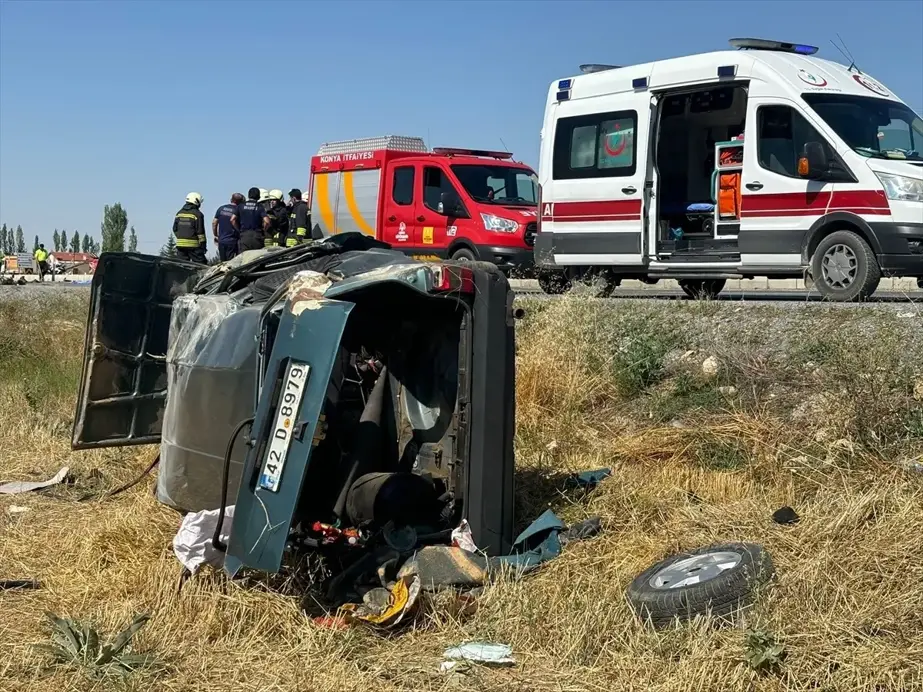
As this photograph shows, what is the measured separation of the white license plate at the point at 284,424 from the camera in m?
4.53

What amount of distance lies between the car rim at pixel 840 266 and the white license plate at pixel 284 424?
6.83 meters

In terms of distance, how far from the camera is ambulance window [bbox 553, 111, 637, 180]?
1173 cm

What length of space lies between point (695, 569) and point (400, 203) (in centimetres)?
1208

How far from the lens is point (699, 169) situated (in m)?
13.2

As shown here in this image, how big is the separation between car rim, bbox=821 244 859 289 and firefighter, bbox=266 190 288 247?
9.87 meters

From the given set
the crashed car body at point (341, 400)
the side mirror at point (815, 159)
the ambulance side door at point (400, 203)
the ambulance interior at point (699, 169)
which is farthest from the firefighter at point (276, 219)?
the crashed car body at point (341, 400)

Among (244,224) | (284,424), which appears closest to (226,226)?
(244,224)

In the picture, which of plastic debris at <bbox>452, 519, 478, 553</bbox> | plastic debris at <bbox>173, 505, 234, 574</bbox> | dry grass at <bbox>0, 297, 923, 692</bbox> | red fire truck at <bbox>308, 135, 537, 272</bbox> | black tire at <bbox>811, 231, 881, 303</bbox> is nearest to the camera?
dry grass at <bbox>0, 297, 923, 692</bbox>

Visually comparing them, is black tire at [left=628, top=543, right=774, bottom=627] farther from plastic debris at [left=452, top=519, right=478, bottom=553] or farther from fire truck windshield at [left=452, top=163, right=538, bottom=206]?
fire truck windshield at [left=452, top=163, right=538, bottom=206]

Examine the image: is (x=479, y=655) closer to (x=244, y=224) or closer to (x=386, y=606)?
(x=386, y=606)

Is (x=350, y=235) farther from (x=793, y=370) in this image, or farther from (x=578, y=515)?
(x=793, y=370)

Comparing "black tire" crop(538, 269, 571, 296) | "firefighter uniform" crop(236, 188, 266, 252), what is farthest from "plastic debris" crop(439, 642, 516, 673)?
"firefighter uniform" crop(236, 188, 266, 252)

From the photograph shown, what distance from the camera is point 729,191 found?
11516mm

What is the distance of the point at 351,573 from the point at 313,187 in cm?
1466
